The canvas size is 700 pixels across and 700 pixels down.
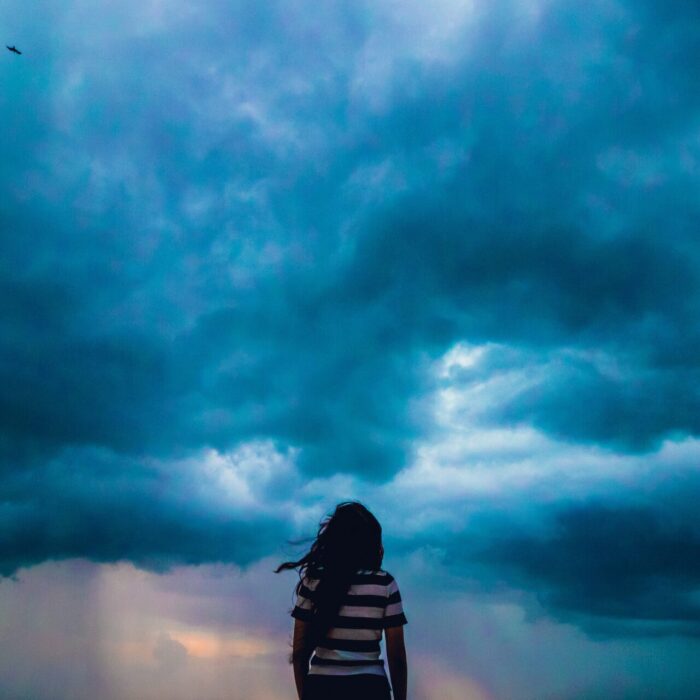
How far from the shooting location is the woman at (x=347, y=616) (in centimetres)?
946

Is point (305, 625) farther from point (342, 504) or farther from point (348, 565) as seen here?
point (342, 504)

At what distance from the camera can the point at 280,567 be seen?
10430 mm

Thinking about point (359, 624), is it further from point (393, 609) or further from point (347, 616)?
point (393, 609)

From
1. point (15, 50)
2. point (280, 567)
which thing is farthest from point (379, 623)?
point (15, 50)

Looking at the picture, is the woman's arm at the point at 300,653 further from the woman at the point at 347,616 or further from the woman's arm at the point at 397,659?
the woman's arm at the point at 397,659

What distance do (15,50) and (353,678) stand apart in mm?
42870

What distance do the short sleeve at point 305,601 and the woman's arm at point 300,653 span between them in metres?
0.08

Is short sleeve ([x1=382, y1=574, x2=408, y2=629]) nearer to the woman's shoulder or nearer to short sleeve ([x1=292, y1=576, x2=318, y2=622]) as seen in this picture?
the woman's shoulder

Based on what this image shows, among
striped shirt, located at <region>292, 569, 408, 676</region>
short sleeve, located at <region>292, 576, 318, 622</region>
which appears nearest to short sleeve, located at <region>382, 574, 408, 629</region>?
striped shirt, located at <region>292, 569, 408, 676</region>


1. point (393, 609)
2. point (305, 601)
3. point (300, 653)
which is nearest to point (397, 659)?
point (393, 609)

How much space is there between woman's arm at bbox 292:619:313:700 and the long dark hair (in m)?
0.18

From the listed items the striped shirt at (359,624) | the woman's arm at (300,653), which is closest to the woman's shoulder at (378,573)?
the striped shirt at (359,624)

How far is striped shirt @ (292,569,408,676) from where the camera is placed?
9.51m

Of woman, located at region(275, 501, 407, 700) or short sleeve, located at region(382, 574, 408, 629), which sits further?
short sleeve, located at region(382, 574, 408, 629)
